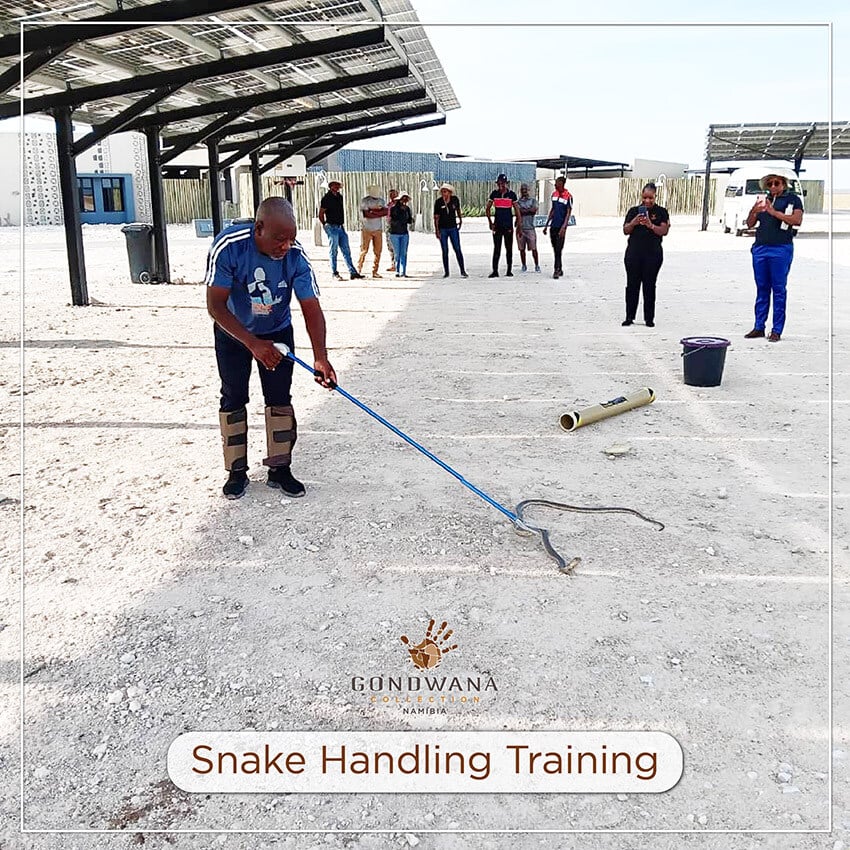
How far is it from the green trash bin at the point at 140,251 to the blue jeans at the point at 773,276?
9671 millimetres

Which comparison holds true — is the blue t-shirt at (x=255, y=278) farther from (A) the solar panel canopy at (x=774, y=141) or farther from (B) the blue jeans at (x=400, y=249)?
(A) the solar panel canopy at (x=774, y=141)

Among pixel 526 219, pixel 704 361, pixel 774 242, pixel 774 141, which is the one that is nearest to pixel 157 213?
pixel 526 219

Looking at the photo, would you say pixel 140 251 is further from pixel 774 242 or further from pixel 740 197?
pixel 740 197

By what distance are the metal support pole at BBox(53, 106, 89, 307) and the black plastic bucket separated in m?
8.09

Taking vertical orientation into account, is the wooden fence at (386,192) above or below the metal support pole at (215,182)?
above

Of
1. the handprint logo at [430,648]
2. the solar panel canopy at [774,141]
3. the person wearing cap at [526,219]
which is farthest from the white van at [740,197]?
the handprint logo at [430,648]

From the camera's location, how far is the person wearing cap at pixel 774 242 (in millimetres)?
8242

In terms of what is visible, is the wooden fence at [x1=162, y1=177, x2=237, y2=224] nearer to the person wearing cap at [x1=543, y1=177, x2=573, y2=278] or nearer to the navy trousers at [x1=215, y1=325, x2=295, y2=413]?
the person wearing cap at [x1=543, y1=177, x2=573, y2=278]

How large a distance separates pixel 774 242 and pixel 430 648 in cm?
697

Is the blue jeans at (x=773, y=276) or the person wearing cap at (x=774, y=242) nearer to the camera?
the person wearing cap at (x=774, y=242)

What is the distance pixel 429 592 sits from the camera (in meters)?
3.42

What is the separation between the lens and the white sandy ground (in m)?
2.27

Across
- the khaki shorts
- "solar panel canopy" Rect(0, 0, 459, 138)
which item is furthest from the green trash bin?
the khaki shorts

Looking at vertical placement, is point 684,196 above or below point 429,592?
above
